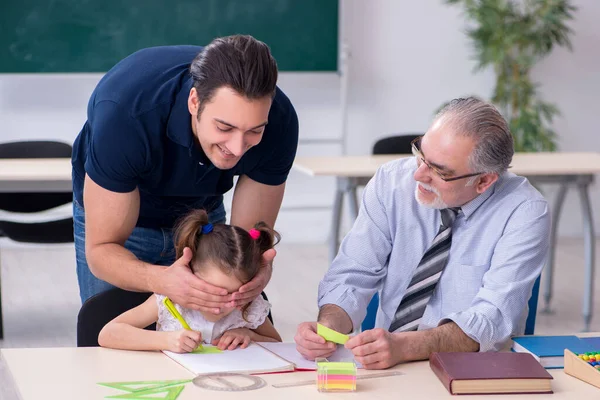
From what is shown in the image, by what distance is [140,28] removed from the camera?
554 centimetres

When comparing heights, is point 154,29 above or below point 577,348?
above

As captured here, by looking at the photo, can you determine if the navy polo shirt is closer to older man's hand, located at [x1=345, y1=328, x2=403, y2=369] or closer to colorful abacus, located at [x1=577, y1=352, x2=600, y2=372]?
older man's hand, located at [x1=345, y1=328, x2=403, y2=369]

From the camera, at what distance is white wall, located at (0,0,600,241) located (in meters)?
6.00

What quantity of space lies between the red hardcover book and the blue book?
9 centimetres

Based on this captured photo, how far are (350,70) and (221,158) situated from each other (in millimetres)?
4257

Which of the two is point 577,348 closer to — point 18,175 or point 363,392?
point 363,392

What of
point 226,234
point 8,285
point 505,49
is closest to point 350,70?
point 505,49

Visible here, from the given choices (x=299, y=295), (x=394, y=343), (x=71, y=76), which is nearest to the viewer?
(x=394, y=343)

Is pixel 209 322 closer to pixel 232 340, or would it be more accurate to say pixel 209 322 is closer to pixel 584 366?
pixel 232 340

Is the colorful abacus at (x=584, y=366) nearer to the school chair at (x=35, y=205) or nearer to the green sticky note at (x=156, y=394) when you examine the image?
the green sticky note at (x=156, y=394)

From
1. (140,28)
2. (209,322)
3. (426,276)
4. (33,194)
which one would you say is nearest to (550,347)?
(426,276)

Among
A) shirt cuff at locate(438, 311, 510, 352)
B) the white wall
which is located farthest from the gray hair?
the white wall

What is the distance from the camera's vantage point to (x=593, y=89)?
20.8ft

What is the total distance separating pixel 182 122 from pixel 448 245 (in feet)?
2.27
